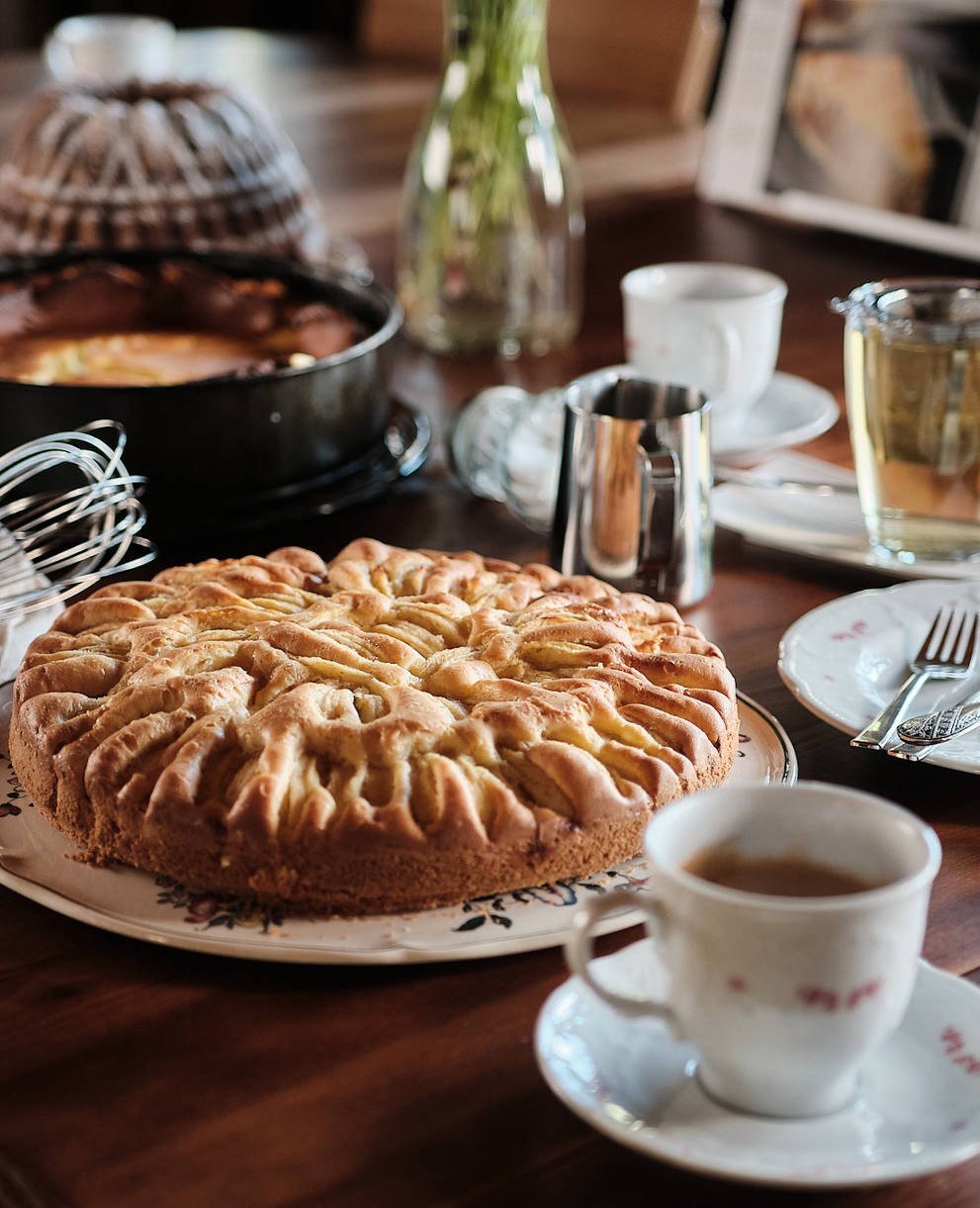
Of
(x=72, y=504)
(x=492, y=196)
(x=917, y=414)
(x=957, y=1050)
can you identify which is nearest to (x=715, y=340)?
(x=917, y=414)

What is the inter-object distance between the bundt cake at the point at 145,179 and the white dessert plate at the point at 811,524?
0.70 meters

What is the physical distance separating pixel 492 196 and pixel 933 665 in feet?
2.61

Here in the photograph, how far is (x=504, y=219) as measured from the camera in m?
1.46

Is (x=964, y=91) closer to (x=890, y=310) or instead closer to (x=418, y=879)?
(x=890, y=310)

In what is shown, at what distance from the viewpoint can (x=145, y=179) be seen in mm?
1537

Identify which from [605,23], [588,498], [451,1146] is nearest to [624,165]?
[605,23]

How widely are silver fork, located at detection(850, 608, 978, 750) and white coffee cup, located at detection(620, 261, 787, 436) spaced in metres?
0.39

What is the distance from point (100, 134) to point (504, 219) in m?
0.45

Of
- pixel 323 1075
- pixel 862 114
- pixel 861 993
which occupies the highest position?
pixel 862 114

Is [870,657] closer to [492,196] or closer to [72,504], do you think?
[72,504]

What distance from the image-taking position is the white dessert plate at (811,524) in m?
1.04

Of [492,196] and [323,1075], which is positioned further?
[492,196]

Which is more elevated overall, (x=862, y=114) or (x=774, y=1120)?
(x=862, y=114)

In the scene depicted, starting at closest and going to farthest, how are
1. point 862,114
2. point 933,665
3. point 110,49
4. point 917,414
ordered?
point 933,665 → point 917,414 → point 862,114 → point 110,49
